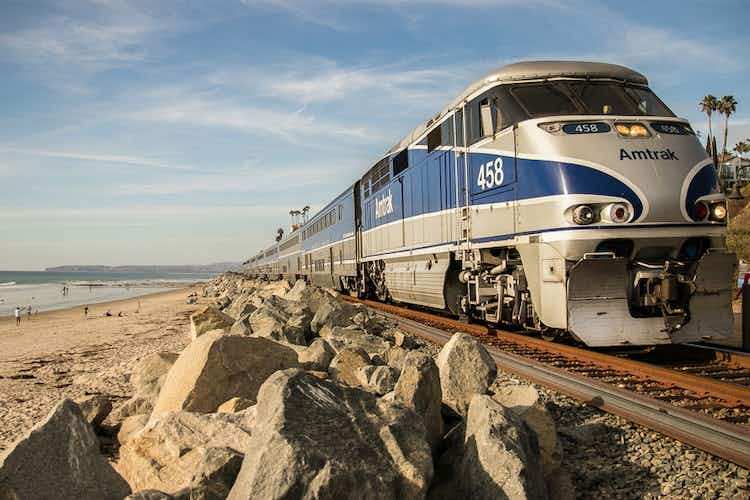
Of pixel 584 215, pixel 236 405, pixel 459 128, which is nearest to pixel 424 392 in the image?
pixel 236 405

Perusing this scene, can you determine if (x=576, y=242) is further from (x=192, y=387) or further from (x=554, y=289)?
(x=192, y=387)

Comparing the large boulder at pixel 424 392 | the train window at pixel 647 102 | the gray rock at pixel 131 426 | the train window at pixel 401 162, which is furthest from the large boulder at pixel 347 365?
the train window at pixel 401 162

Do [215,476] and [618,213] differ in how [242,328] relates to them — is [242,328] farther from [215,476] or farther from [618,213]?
[215,476]

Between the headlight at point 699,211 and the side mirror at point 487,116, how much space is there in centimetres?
322

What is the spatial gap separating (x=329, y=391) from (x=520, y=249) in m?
5.96

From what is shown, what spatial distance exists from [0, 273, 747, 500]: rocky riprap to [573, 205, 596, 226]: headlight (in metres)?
2.73

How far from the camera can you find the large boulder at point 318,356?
6.48m

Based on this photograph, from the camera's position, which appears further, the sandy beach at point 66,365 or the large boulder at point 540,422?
the sandy beach at point 66,365

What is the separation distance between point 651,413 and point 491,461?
2749 mm

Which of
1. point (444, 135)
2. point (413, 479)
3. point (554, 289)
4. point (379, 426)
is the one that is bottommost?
point (413, 479)

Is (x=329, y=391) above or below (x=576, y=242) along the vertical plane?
below

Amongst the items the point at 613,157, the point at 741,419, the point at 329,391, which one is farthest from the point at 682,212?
the point at 329,391

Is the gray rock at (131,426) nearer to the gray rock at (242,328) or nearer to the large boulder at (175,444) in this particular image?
the large boulder at (175,444)

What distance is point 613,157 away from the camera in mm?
7988
